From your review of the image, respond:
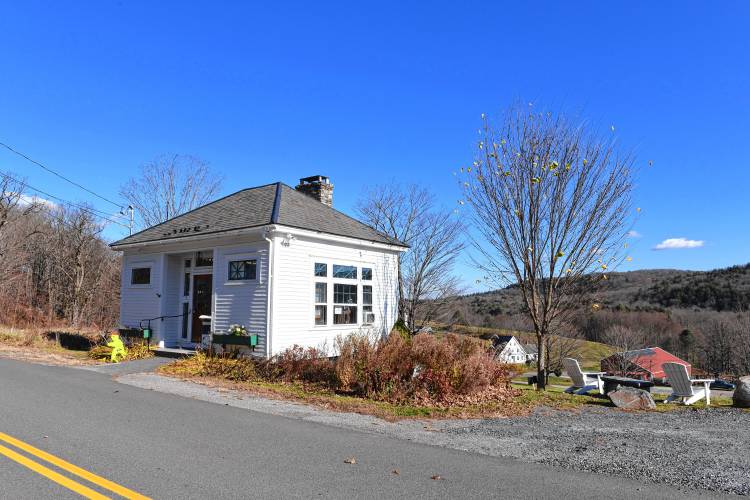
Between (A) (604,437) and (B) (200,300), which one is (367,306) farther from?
(A) (604,437)

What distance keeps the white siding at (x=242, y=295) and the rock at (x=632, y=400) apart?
8.55 metres

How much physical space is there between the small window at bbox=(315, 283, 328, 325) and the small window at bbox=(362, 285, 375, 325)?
173cm

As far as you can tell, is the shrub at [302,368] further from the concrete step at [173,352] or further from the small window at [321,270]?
the concrete step at [173,352]

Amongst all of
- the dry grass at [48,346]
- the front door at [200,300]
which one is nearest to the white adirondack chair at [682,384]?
the front door at [200,300]

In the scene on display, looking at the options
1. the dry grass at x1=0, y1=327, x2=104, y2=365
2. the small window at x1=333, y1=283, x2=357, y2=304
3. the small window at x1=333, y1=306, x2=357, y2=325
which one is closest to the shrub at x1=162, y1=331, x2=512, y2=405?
the small window at x1=333, y1=306, x2=357, y2=325

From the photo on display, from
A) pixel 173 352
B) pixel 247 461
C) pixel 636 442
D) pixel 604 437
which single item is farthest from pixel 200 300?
pixel 636 442

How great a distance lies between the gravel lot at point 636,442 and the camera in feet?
18.1

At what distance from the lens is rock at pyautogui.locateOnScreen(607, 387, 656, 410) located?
10.4 metres

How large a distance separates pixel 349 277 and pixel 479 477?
11465 mm

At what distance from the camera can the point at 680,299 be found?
373ft

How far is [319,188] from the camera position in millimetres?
19406

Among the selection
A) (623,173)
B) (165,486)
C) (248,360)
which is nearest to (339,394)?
(248,360)

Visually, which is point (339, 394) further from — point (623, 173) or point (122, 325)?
point (122, 325)

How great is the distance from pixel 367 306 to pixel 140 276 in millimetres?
7900
